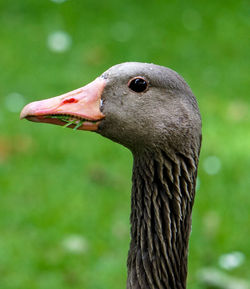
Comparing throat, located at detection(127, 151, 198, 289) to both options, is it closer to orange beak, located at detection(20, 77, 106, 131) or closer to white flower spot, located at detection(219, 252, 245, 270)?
orange beak, located at detection(20, 77, 106, 131)

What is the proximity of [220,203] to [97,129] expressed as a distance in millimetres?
2514

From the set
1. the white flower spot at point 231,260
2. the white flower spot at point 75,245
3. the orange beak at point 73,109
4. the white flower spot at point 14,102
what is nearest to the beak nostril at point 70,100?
the orange beak at point 73,109

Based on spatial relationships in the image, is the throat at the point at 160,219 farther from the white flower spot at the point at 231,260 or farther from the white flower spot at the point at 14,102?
the white flower spot at the point at 14,102

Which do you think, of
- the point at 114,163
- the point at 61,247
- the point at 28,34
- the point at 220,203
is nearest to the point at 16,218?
the point at 61,247

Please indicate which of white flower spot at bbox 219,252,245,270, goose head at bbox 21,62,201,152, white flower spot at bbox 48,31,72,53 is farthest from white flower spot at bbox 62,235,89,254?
white flower spot at bbox 48,31,72,53

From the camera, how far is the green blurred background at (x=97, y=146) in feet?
14.0

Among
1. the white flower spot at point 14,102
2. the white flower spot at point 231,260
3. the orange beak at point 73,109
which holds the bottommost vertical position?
the orange beak at point 73,109

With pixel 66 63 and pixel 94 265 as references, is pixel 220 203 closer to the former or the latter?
pixel 94 265

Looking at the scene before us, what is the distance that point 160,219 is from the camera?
253 cm

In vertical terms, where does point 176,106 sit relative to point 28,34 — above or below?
below

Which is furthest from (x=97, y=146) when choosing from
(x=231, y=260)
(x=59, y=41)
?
(x=59, y=41)

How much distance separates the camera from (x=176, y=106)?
7.88 ft

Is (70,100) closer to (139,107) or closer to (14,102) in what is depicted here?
(139,107)

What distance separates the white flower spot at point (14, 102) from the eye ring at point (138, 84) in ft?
11.5
